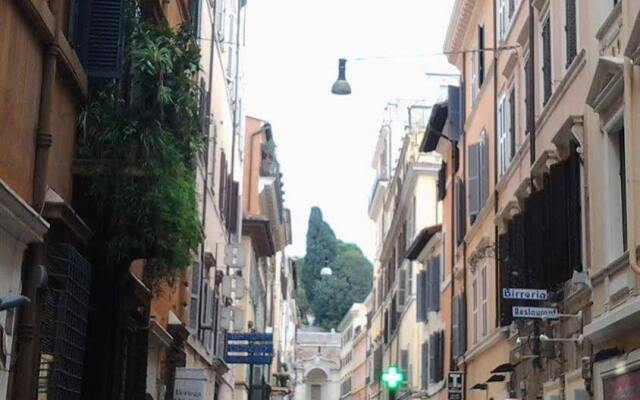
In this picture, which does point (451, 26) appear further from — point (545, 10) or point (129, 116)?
point (129, 116)

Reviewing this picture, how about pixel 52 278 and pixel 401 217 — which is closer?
pixel 52 278

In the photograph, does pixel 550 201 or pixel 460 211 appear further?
pixel 460 211

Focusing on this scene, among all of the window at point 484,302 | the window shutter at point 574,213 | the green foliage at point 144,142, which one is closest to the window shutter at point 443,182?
the window at point 484,302

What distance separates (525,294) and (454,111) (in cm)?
1650

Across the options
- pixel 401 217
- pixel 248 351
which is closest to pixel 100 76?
pixel 248 351

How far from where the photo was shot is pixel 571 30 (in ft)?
58.3

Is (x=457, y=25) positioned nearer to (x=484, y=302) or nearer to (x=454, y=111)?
(x=454, y=111)

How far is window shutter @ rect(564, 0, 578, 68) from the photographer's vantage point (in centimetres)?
1759

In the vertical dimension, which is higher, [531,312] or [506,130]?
[506,130]

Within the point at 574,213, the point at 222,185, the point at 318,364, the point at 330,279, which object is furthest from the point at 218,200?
the point at 330,279

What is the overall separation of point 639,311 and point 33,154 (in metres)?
6.54

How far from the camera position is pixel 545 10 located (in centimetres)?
2038

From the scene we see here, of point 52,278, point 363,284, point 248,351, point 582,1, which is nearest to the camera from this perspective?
point 52,278

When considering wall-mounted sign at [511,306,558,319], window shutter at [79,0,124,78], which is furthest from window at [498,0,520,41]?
window shutter at [79,0,124,78]
